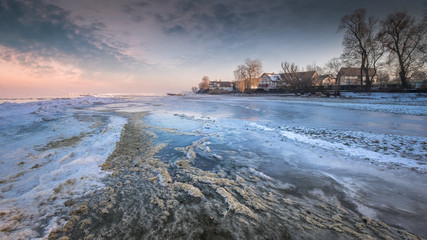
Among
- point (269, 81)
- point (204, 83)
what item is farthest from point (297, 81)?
point (204, 83)

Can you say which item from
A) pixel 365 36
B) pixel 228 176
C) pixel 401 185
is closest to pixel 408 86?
pixel 365 36

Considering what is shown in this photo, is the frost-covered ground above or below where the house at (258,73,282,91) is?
below

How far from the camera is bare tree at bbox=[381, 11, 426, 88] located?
1096 inches

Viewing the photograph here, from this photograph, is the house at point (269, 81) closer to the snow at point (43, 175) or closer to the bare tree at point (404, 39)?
the bare tree at point (404, 39)

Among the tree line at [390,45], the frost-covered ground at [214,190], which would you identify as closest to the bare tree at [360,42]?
the tree line at [390,45]

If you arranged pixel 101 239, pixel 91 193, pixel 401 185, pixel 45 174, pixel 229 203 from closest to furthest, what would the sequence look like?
pixel 101 239 → pixel 229 203 → pixel 91 193 → pixel 401 185 → pixel 45 174

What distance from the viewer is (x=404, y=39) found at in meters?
29.3

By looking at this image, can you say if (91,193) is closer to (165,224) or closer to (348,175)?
(165,224)

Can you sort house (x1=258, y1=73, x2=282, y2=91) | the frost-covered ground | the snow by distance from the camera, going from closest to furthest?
1. the frost-covered ground
2. the snow
3. house (x1=258, y1=73, x2=282, y2=91)

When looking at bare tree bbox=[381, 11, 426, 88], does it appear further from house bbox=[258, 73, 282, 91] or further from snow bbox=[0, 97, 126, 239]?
house bbox=[258, 73, 282, 91]

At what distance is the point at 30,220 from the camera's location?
212 cm

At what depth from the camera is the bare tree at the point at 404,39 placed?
2784cm

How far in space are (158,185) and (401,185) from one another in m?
4.42

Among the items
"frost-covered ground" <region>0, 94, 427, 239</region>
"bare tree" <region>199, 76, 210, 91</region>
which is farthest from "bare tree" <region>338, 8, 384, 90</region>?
"bare tree" <region>199, 76, 210, 91</region>
